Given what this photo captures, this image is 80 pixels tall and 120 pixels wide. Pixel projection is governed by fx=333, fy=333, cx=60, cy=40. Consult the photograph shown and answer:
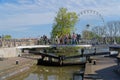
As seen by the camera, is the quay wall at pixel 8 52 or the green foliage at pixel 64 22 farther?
the green foliage at pixel 64 22

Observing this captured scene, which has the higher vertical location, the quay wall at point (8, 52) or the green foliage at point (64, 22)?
the green foliage at point (64, 22)

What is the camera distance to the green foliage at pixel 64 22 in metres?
79.4

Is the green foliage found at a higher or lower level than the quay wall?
higher

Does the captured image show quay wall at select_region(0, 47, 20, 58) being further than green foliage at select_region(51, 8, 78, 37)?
No

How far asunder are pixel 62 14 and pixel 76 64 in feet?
136

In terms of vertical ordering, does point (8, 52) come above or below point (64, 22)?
below

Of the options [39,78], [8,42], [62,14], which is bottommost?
[39,78]

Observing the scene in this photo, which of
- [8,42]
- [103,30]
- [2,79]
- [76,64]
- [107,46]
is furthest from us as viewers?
[103,30]

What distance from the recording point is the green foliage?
79.4 meters

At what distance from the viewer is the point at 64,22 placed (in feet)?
260

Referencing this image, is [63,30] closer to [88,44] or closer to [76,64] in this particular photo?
[88,44]

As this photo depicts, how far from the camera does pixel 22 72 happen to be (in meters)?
31.2

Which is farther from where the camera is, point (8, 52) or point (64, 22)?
point (64, 22)

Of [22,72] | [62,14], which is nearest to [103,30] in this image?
[62,14]
